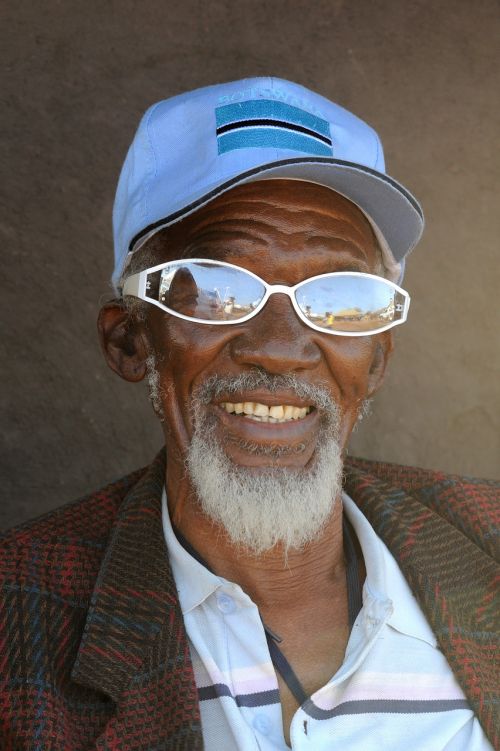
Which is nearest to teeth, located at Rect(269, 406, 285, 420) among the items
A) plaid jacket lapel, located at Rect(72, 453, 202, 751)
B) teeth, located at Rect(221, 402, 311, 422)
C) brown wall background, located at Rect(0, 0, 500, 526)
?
teeth, located at Rect(221, 402, 311, 422)

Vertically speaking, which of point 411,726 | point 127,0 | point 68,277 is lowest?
point 411,726

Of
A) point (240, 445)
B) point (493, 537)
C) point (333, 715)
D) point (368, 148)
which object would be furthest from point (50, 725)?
point (368, 148)

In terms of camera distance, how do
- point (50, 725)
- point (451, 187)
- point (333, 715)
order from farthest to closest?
1. point (451, 187)
2. point (333, 715)
3. point (50, 725)

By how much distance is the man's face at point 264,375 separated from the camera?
217 cm

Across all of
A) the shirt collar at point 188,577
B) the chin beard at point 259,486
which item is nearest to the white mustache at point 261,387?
the chin beard at point 259,486

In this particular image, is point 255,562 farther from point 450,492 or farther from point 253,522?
point 450,492

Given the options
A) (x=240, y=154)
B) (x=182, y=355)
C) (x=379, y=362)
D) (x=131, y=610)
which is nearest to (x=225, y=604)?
(x=131, y=610)

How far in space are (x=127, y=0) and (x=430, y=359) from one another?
178 cm

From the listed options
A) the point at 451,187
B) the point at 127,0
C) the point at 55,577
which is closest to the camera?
the point at 55,577

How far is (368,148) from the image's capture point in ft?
7.75

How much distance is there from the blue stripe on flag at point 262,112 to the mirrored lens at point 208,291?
1.10ft

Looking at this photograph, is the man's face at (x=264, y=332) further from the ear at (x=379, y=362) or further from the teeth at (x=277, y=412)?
the ear at (x=379, y=362)

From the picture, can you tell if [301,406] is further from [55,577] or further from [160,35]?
[160,35]

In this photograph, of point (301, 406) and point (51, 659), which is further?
point (301, 406)
